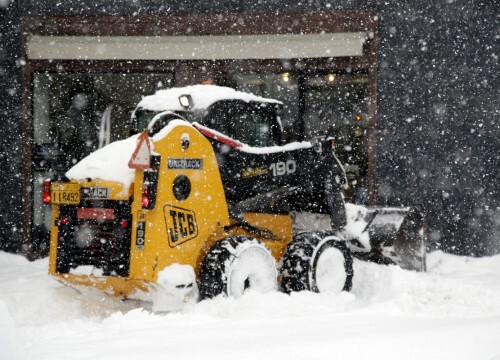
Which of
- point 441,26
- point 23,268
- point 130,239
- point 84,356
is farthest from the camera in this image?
point 441,26

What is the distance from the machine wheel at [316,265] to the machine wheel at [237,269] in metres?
0.24

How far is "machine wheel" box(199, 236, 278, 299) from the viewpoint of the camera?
629 centimetres

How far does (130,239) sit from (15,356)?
125 inches

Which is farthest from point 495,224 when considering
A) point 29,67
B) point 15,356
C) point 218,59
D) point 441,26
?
point 15,356

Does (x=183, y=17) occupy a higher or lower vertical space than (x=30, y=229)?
higher

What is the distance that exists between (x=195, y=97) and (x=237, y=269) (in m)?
2.08

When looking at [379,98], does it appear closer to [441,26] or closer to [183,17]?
[441,26]

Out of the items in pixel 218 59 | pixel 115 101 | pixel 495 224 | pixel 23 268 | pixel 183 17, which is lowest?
pixel 23 268

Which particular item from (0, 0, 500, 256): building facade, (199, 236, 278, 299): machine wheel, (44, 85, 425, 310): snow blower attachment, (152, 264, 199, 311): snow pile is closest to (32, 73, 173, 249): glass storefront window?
(0, 0, 500, 256): building facade

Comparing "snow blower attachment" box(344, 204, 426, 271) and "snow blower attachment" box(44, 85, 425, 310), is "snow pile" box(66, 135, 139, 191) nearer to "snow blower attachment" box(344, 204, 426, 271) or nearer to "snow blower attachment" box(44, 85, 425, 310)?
"snow blower attachment" box(44, 85, 425, 310)

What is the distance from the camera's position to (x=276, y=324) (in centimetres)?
526

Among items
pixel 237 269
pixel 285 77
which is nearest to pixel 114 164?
pixel 237 269

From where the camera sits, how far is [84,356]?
3963mm

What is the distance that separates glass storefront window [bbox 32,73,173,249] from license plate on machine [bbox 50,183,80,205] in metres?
5.27
